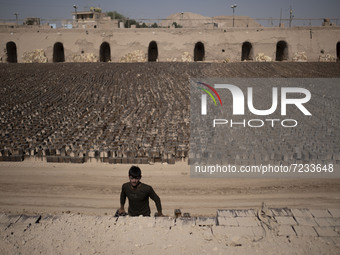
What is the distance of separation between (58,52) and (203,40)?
12.9 m

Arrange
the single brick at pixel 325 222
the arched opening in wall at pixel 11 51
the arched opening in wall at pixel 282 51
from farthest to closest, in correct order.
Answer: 1. the arched opening in wall at pixel 11 51
2. the arched opening in wall at pixel 282 51
3. the single brick at pixel 325 222

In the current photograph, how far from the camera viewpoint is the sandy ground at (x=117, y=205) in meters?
4.16

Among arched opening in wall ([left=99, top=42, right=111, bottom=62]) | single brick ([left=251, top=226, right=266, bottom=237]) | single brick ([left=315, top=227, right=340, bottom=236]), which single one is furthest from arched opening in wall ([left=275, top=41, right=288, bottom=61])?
single brick ([left=251, top=226, right=266, bottom=237])

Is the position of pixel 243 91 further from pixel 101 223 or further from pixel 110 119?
pixel 101 223

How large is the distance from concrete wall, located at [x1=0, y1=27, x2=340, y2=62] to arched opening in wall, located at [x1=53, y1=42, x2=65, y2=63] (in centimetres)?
111

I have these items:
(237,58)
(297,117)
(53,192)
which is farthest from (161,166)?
(237,58)

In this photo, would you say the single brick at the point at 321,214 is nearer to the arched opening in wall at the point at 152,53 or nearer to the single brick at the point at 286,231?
the single brick at the point at 286,231

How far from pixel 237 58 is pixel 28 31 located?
57.6ft

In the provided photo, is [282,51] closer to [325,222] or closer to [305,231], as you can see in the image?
[325,222]

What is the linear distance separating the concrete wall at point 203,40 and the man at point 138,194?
23.1m

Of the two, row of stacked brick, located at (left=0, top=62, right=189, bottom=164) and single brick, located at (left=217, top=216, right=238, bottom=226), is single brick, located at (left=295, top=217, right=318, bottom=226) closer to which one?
single brick, located at (left=217, top=216, right=238, bottom=226)

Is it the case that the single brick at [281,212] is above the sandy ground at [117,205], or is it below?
above

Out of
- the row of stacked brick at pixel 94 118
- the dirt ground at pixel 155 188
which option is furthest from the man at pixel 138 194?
the row of stacked brick at pixel 94 118

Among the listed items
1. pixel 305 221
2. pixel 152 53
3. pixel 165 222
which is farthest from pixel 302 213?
pixel 152 53
